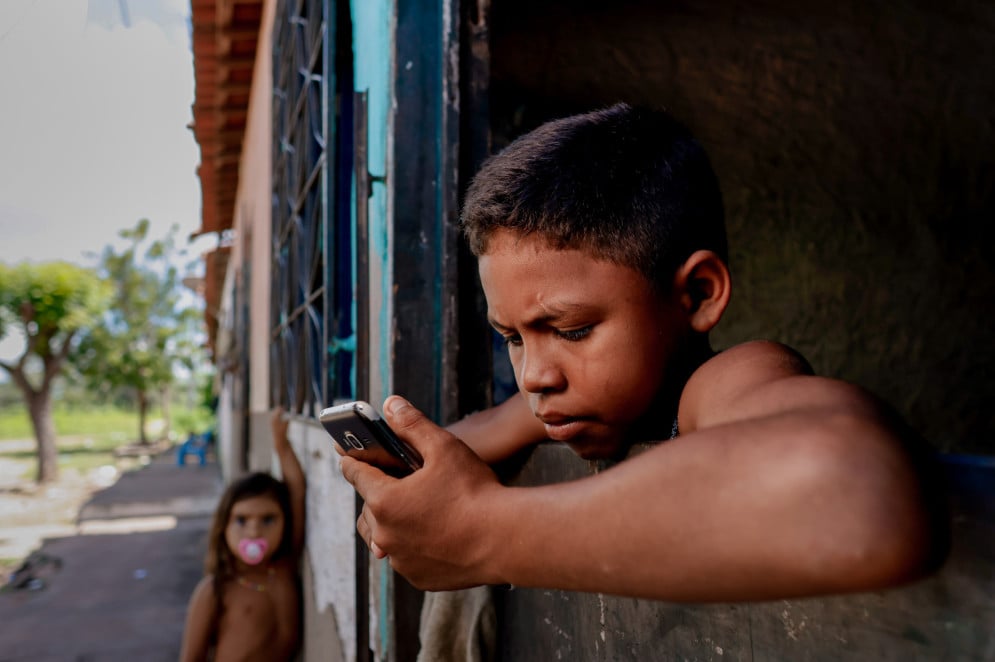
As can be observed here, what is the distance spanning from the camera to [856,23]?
2.88 metres

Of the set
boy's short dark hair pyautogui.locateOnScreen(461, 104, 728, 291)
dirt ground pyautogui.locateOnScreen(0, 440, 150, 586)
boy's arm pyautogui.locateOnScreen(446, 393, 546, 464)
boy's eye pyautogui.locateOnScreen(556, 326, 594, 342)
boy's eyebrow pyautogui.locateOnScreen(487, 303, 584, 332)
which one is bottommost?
dirt ground pyautogui.locateOnScreen(0, 440, 150, 586)

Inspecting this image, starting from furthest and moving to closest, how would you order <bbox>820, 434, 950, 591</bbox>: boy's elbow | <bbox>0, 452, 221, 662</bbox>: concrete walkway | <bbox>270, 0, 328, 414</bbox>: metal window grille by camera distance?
<bbox>0, 452, 221, 662</bbox>: concrete walkway
<bbox>270, 0, 328, 414</bbox>: metal window grille
<bbox>820, 434, 950, 591</bbox>: boy's elbow

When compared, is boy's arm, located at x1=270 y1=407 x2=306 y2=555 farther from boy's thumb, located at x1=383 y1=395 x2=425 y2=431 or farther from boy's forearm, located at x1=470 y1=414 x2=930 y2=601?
boy's forearm, located at x1=470 y1=414 x2=930 y2=601

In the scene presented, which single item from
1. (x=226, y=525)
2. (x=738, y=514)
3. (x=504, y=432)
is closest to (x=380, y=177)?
(x=504, y=432)

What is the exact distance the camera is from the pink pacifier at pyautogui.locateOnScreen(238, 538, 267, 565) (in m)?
3.17

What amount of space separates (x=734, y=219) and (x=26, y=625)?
21.2 feet

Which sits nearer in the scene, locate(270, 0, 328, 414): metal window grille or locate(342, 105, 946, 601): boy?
locate(342, 105, 946, 601): boy

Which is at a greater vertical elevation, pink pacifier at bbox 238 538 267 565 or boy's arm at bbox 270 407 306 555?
boy's arm at bbox 270 407 306 555

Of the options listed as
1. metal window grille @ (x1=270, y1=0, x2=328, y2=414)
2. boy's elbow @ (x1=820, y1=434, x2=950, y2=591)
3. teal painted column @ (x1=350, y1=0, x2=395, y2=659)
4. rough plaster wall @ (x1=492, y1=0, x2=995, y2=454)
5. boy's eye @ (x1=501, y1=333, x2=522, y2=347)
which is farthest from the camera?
rough plaster wall @ (x1=492, y1=0, x2=995, y2=454)

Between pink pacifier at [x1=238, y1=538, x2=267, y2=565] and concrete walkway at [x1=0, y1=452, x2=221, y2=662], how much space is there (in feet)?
8.83

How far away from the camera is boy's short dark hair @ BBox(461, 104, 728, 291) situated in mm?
1015

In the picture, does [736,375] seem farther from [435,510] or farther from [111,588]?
[111,588]

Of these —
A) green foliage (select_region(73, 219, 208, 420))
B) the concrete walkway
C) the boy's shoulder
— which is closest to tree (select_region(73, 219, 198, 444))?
green foliage (select_region(73, 219, 208, 420))

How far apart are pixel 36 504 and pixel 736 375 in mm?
17878
